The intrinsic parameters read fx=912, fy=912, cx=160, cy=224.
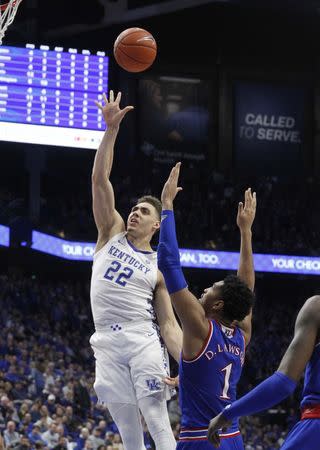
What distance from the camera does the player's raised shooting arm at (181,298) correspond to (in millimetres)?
4441

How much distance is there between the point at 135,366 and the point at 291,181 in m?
22.4

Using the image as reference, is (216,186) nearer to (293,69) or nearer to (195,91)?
(195,91)

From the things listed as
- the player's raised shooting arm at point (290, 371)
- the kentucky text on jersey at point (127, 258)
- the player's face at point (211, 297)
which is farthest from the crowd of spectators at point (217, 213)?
the player's raised shooting arm at point (290, 371)

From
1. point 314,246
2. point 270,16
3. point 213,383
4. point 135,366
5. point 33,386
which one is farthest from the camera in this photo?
point 270,16

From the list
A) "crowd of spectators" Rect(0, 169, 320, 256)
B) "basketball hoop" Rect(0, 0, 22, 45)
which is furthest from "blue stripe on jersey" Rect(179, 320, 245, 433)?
"crowd of spectators" Rect(0, 169, 320, 256)

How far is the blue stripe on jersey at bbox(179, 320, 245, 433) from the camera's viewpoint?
4.60 m

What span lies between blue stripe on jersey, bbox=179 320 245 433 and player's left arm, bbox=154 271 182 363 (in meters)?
1.22

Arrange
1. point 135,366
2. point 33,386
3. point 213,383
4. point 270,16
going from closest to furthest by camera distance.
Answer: point 213,383, point 135,366, point 33,386, point 270,16

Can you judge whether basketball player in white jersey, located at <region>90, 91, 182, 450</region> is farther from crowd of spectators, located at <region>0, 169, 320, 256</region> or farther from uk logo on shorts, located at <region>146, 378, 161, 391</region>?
crowd of spectators, located at <region>0, 169, 320, 256</region>

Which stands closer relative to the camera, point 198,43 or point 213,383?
point 213,383

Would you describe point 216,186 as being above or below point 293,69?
below

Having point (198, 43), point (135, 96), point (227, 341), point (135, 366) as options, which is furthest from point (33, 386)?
point (198, 43)

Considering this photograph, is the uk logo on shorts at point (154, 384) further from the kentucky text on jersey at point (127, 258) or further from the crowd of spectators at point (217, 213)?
the crowd of spectators at point (217, 213)

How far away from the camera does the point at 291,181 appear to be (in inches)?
1095
